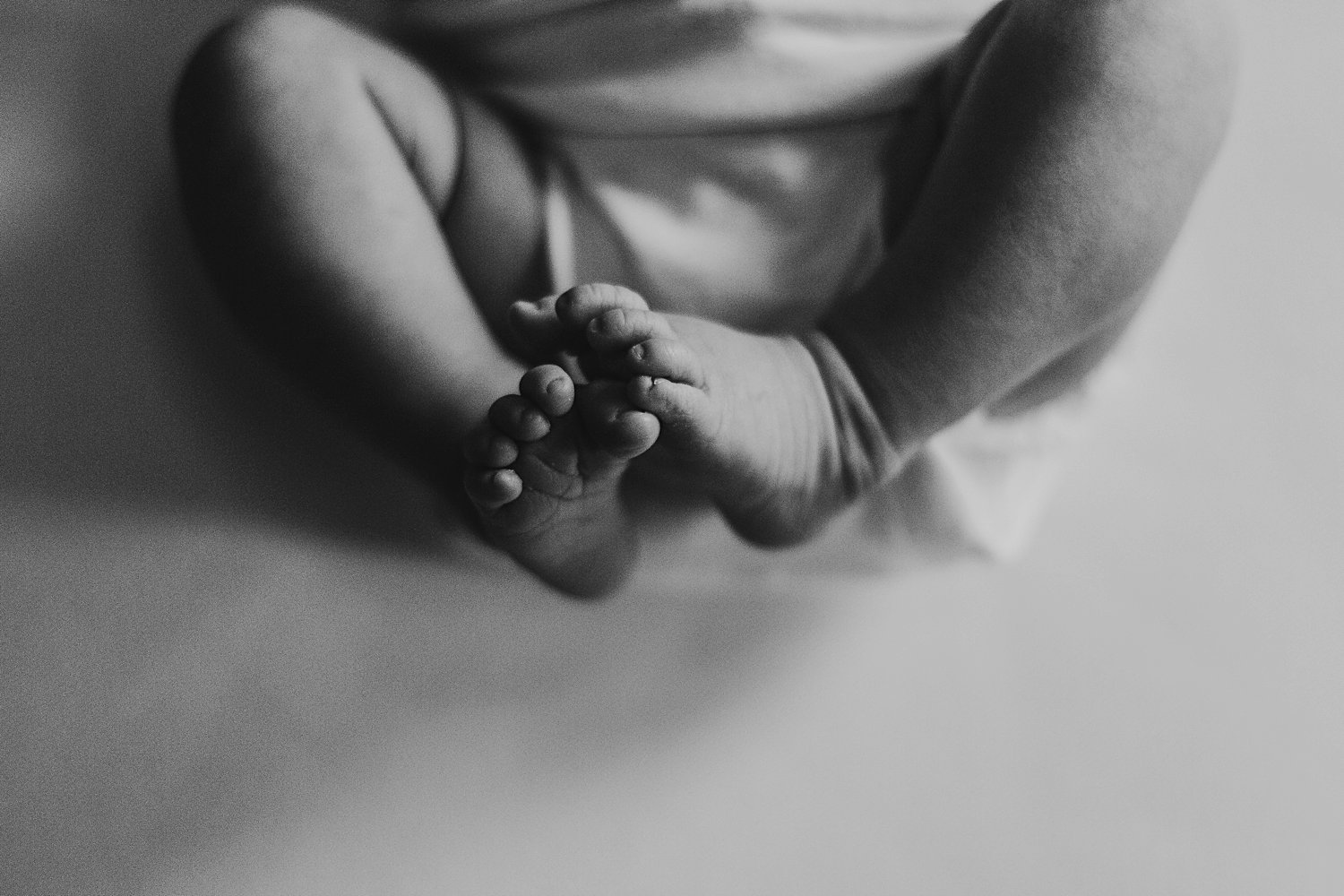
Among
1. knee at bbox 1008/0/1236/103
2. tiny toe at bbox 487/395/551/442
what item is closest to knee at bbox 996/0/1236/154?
knee at bbox 1008/0/1236/103

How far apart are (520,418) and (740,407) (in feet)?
0.31

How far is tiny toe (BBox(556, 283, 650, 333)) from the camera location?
430 mm

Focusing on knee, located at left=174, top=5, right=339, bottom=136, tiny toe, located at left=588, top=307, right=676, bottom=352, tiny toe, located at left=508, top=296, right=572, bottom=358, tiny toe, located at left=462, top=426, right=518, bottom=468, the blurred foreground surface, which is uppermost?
knee, located at left=174, top=5, right=339, bottom=136

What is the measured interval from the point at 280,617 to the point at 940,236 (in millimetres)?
374

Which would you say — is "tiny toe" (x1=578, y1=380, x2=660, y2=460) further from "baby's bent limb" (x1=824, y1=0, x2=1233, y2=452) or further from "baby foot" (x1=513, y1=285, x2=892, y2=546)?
"baby's bent limb" (x1=824, y1=0, x2=1233, y2=452)

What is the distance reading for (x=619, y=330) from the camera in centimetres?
43

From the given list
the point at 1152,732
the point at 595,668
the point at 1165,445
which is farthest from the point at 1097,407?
the point at 595,668

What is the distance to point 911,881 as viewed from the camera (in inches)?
23.2

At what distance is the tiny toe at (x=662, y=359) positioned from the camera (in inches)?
16.9

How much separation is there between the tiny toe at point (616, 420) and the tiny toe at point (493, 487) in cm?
4

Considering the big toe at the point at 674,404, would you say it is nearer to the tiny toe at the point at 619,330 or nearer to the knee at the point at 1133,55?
the tiny toe at the point at 619,330

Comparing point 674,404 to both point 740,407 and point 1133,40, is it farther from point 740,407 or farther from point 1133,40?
point 1133,40

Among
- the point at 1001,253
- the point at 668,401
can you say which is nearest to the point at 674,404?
the point at 668,401

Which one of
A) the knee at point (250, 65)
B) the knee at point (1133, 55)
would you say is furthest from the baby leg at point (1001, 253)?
the knee at point (250, 65)
